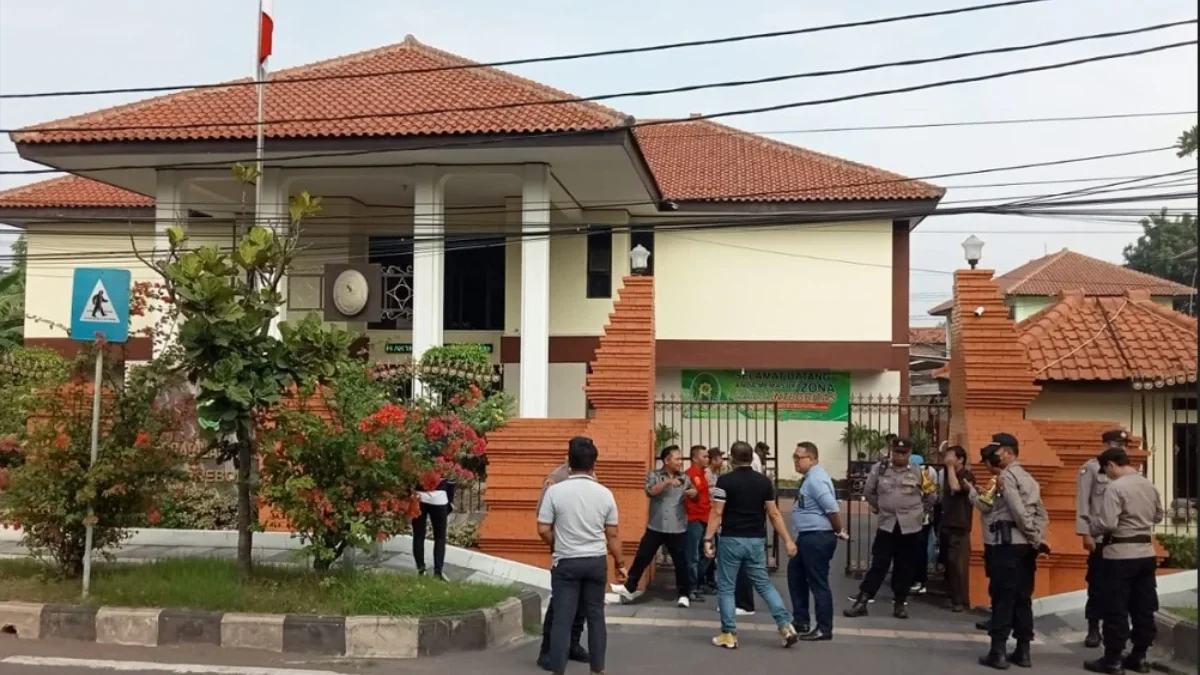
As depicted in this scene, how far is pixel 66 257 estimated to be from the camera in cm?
2241

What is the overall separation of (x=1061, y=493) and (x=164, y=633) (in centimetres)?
802

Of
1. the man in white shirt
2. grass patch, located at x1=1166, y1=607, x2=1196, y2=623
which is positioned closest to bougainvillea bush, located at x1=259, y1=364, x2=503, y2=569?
the man in white shirt

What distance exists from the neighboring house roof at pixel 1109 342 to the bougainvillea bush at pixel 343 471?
921 centimetres

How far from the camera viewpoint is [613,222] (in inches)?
825

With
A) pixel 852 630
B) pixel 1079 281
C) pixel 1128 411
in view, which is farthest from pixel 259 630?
pixel 1079 281

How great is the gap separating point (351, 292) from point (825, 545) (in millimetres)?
10703

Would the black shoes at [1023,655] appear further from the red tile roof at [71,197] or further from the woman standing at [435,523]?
the red tile roof at [71,197]

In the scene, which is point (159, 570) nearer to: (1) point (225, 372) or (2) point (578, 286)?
(1) point (225, 372)

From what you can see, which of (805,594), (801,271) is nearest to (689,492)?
(805,594)

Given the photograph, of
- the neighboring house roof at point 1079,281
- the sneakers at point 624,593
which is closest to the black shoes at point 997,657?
the sneakers at point 624,593

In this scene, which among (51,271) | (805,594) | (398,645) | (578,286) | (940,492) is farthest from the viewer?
(51,271)

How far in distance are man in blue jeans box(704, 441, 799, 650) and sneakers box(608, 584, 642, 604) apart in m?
1.87

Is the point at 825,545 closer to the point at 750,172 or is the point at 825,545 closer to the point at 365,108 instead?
the point at 365,108

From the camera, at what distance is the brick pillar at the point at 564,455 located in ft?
33.6
